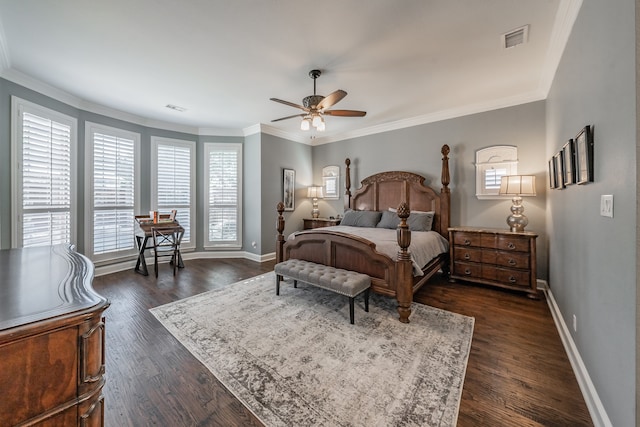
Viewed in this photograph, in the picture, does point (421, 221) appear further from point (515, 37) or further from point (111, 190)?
point (111, 190)

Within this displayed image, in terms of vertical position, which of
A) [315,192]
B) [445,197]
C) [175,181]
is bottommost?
[445,197]

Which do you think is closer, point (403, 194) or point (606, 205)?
point (606, 205)

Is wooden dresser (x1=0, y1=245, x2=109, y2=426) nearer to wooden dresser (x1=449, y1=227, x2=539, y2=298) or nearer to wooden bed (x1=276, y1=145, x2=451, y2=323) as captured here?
wooden bed (x1=276, y1=145, x2=451, y2=323)

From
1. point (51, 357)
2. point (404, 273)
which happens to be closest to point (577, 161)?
point (404, 273)

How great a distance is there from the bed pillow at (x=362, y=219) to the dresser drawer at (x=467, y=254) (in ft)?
4.66

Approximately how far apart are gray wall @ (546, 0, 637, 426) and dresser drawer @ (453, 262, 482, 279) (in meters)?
1.34

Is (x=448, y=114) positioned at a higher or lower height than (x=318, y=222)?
higher

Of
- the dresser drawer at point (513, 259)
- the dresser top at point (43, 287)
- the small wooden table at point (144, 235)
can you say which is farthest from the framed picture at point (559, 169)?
the small wooden table at point (144, 235)

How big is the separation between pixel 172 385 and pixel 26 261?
122 cm

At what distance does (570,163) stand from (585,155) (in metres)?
0.45

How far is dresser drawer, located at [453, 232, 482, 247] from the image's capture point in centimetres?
361

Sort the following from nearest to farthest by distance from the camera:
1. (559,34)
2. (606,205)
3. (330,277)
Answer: (606,205) < (559,34) < (330,277)

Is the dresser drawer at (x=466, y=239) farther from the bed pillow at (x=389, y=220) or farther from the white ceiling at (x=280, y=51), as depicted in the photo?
the white ceiling at (x=280, y=51)

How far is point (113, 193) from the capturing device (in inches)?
174
